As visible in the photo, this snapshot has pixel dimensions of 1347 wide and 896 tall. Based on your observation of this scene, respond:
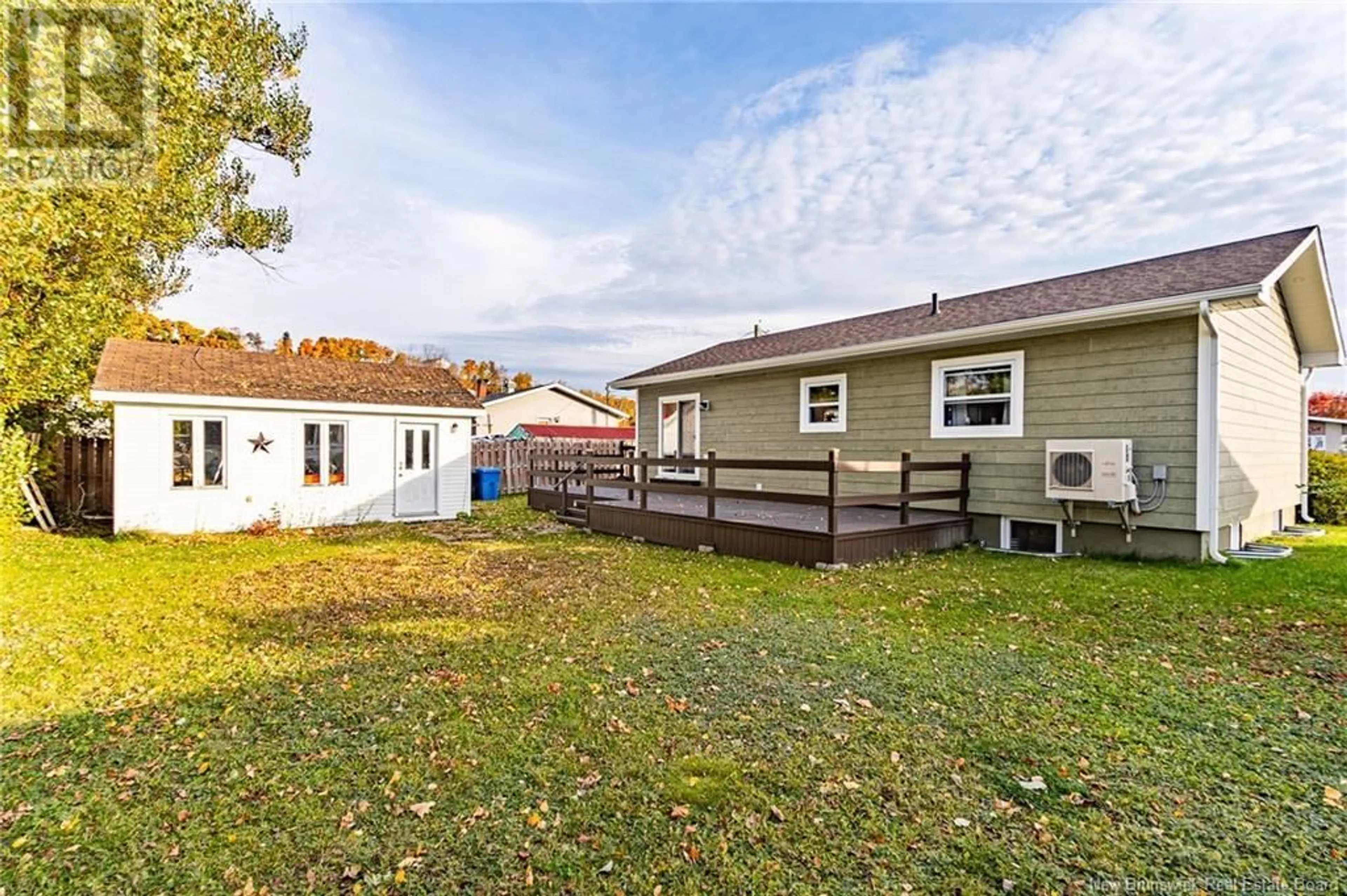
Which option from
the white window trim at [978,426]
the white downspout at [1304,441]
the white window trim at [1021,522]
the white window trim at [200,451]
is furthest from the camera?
the white downspout at [1304,441]

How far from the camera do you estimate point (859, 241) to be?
49.0 feet

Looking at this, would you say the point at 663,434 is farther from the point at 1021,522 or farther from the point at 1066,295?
the point at 1066,295

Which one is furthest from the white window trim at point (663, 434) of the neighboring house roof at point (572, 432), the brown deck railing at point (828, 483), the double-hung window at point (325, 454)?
the neighboring house roof at point (572, 432)

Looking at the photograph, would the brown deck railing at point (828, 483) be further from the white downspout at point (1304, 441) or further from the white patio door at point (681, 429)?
the white downspout at point (1304, 441)

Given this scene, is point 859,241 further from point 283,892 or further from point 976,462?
point 283,892

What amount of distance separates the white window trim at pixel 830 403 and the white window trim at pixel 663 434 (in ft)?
8.89

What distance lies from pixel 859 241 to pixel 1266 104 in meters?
7.28

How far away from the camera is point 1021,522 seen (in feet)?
28.2

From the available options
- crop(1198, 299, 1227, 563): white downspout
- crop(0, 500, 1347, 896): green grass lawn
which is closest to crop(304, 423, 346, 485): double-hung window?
crop(0, 500, 1347, 896): green grass lawn

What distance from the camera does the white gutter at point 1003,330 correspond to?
669 centimetres

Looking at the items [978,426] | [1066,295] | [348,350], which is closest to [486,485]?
[978,426]

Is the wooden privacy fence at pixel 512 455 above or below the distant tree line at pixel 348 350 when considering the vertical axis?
below

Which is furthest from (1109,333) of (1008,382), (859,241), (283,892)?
(283,892)

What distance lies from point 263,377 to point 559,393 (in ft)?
77.9
